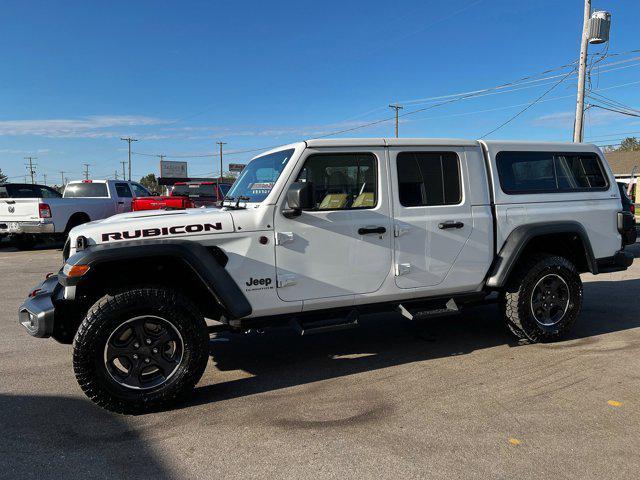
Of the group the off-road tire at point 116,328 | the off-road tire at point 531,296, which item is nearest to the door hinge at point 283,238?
the off-road tire at point 116,328

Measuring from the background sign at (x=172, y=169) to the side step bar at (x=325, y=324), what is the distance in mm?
74793

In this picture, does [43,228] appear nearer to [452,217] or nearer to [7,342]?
[7,342]

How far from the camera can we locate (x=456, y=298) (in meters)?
4.55

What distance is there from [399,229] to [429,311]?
82 centimetres

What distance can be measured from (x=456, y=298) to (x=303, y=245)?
5.50ft

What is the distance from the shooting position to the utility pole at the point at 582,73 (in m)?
16.4

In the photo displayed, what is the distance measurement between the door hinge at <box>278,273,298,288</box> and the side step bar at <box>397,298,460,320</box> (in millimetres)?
1063

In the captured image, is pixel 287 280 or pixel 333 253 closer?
pixel 287 280

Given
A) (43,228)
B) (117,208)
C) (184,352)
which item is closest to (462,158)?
(184,352)

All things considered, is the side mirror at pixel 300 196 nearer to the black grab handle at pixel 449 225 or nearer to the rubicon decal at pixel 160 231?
the rubicon decal at pixel 160 231

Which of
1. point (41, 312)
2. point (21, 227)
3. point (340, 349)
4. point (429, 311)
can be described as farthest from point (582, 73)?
point (41, 312)

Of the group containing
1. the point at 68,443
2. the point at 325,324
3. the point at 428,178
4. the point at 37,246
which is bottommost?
the point at 68,443

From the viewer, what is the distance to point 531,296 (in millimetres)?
4754

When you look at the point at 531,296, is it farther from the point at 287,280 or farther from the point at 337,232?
the point at 287,280
